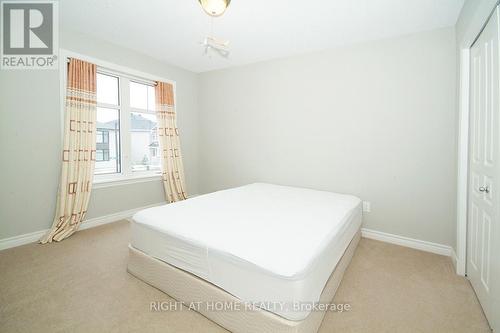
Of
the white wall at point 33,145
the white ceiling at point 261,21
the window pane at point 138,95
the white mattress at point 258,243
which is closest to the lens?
the white mattress at point 258,243

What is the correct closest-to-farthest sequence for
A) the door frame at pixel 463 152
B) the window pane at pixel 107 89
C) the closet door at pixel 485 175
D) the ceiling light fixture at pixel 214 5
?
the closet door at pixel 485 175 → the ceiling light fixture at pixel 214 5 → the door frame at pixel 463 152 → the window pane at pixel 107 89

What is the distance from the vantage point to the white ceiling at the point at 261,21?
7.42 feet

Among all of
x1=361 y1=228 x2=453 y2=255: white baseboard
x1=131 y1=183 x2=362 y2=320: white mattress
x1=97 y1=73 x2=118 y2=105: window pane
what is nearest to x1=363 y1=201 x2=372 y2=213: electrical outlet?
x1=361 y1=228 x2=453 y2=255: white baseboard

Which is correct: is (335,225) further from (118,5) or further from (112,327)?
(118,5)

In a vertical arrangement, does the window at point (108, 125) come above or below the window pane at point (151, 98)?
below

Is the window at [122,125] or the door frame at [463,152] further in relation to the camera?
the window at [122,125]

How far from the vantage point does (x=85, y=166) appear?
2.98 meters

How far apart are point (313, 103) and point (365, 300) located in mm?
2483

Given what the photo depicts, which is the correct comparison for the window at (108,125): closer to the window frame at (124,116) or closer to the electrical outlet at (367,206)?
the window frame at (124,116)

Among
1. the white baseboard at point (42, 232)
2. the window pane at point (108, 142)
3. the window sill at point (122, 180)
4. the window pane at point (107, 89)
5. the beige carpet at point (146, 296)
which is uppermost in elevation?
the window pane at point (107, 89)

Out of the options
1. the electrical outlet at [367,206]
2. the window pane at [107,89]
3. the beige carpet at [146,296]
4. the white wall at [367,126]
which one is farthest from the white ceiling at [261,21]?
the beige carpet at [146,296]

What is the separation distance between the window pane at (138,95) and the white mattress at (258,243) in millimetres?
2244

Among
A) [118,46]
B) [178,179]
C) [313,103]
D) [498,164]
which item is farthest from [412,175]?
[118,46]

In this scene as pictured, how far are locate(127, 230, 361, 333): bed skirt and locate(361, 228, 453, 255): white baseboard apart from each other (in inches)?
45.3
